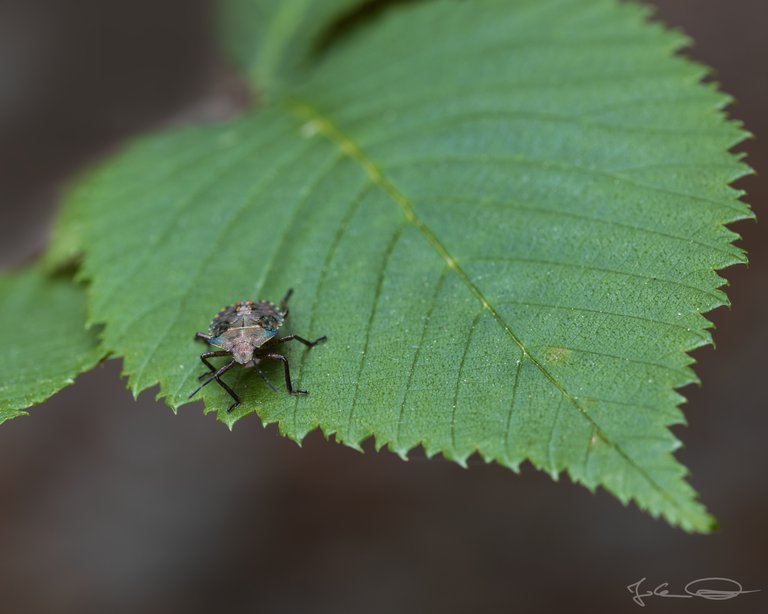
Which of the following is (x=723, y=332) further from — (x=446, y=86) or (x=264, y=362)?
(x=264, y=362)

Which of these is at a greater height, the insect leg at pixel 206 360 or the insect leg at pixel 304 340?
the insect leg at pixel 304 340

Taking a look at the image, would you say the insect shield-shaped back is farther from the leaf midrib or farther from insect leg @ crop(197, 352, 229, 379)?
the leaf midrib

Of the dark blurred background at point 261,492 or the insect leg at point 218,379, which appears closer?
the insect leg at point 218,379

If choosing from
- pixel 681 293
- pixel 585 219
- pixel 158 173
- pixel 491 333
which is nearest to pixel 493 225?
pixel 585 219

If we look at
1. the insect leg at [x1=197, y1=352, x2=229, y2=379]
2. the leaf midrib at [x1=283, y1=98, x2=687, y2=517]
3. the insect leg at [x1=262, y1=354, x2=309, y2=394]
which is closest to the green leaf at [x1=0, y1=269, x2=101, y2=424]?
the insect leg at [x1=197, y1=352, x2=229, y2=379]

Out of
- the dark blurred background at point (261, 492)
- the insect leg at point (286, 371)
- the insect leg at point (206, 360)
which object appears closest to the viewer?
the insect leg at point (286, 371)

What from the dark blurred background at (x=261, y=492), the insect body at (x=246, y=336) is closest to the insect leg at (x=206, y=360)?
the insect body at (x=246, y=336)

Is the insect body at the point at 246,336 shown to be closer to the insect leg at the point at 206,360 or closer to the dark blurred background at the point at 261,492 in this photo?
the insect leg at the point at 206,360
